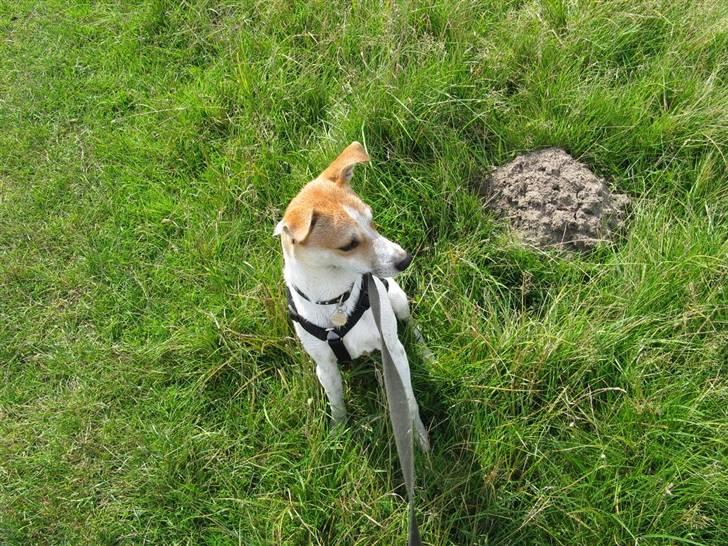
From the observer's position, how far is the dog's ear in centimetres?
229

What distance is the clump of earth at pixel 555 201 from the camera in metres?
3.22

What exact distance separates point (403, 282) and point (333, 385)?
0.81m

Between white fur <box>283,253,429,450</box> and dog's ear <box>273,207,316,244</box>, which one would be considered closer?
dog's ear <box>273,207,316,244</box>

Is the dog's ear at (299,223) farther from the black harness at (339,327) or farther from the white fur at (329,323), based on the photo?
A: the black harness at (339,327)

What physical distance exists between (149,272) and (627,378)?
2.97 metres

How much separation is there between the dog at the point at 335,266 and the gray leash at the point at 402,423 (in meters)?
0.15

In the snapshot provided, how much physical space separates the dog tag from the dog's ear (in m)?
0.38

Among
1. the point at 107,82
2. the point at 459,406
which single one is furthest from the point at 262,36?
the point at 459,406

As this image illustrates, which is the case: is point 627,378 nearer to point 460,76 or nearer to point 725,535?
point 725,535

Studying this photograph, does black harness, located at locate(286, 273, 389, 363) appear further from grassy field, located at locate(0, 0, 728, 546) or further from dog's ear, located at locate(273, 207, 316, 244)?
grassy field, located at locate(0, 0, 728, 546)

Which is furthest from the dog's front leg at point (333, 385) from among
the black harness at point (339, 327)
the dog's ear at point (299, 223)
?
the dog's ear at point (299, 223)

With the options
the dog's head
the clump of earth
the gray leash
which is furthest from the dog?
the clump of earth

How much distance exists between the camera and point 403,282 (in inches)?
129

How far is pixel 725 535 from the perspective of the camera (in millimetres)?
2277
